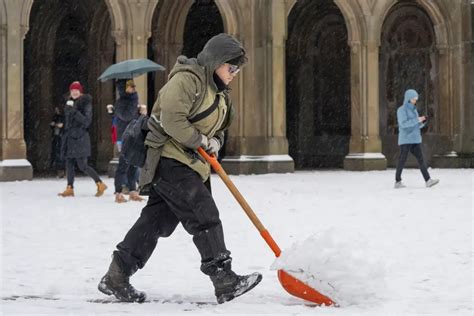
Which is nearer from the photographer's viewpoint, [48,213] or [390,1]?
[48,213]

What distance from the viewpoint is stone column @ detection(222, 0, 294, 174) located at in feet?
65.4

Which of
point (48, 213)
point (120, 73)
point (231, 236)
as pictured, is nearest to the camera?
point (231, 236)

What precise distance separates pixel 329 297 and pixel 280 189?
31.0 feet

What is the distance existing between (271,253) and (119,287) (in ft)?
7.63

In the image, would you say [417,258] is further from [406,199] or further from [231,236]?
[406,199]

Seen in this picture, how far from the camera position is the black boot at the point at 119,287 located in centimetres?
534

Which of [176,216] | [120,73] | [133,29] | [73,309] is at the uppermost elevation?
[133,29]

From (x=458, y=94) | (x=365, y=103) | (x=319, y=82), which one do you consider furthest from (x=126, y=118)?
(x=319, y=82)

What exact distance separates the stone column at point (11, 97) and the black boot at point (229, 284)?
13.3 m


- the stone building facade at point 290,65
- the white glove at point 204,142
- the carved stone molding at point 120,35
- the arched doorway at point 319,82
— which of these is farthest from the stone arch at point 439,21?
the white glove at point 204,142

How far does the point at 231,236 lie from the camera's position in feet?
27.8

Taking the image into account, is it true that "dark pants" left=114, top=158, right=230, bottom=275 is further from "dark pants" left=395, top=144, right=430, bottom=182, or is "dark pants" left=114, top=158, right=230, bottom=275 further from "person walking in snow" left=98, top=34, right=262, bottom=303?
"dark pants" left=395, top=144, right=430, bottom=182

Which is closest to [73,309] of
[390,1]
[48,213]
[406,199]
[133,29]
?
[48,213]

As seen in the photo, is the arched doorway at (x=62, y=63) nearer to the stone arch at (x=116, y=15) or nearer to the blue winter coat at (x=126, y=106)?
the stone arch at (x=116, y=15)
